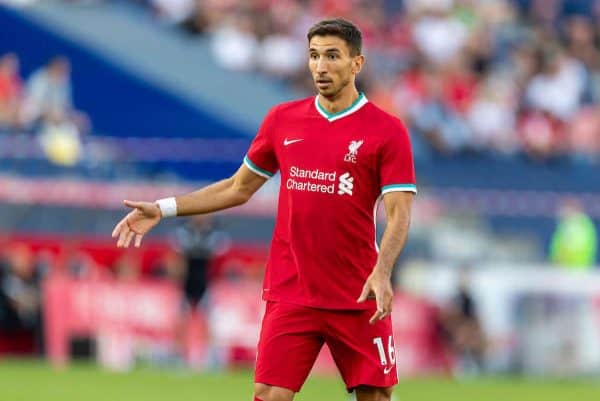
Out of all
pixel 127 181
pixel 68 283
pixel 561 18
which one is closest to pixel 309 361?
pixel 68 283

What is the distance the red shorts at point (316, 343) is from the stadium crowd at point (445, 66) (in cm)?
1689

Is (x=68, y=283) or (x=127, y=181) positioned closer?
(x=68, y=283)

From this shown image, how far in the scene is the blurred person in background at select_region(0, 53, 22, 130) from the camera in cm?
2186

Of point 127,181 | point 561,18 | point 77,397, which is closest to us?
point 77,397

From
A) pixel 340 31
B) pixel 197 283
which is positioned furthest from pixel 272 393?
pixel 197 283

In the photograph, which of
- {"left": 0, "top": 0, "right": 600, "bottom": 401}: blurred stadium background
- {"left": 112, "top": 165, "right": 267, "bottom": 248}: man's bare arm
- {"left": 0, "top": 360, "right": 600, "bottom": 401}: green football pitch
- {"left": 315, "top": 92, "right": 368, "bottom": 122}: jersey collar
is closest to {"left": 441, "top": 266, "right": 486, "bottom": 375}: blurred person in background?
{"left": 0, "top": 0, "right": 600, "bottom": 401}: blurred stadium background

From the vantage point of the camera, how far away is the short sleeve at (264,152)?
8672 millimetres

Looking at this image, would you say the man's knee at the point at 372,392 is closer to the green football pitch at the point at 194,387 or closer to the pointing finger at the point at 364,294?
the pointing finger at the point at 364,294

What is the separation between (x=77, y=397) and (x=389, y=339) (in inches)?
→ 286

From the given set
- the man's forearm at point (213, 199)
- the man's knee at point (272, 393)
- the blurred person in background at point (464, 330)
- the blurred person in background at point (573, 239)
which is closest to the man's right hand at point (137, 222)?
the man's forearm at point (213, 199)

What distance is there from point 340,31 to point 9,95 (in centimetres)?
1452

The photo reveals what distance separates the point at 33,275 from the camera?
20.6 metres

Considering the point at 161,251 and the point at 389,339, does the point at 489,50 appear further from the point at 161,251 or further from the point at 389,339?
the point at 389,339

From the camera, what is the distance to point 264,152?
8.73m
